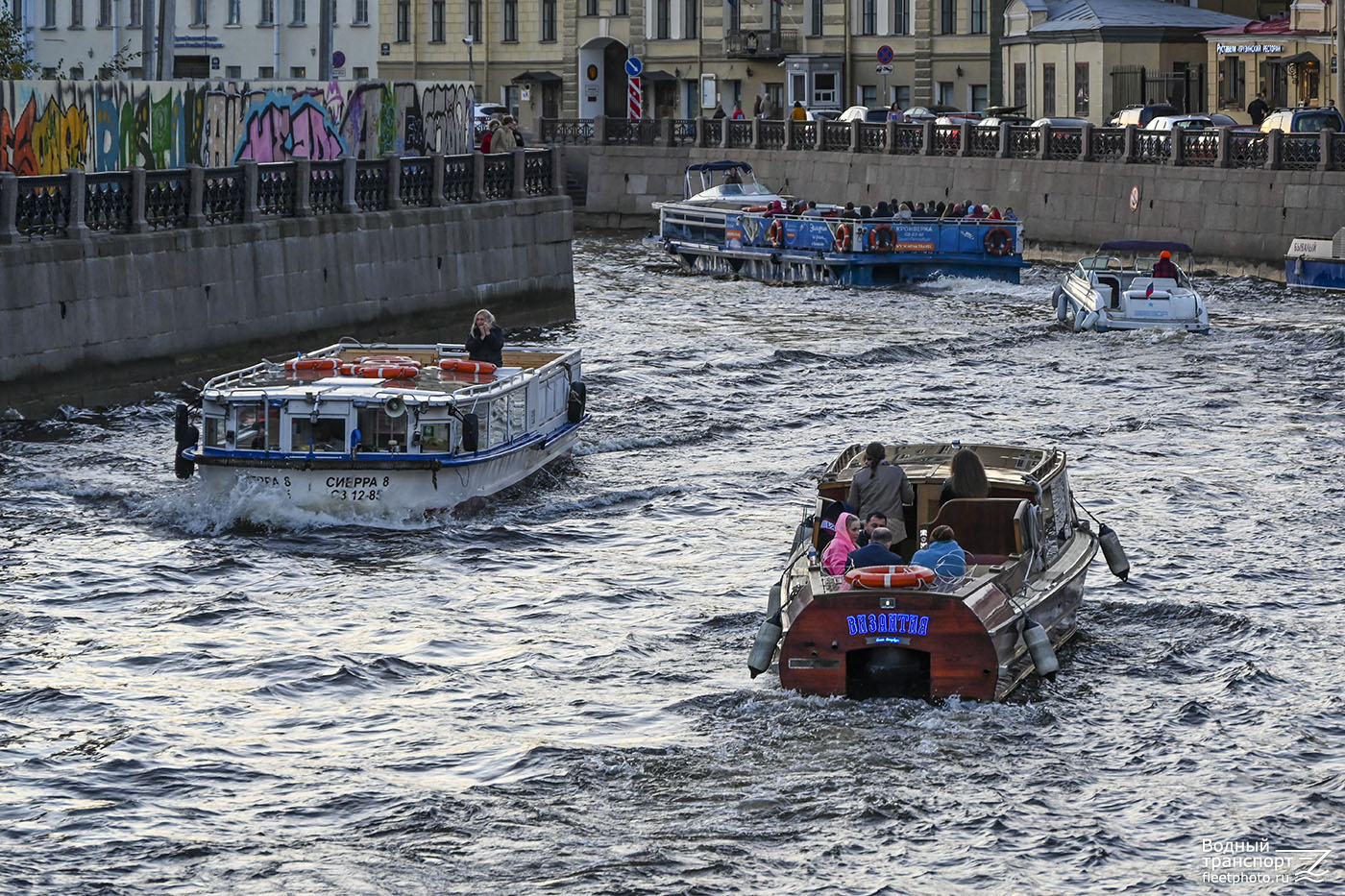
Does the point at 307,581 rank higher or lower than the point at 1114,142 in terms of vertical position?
lower

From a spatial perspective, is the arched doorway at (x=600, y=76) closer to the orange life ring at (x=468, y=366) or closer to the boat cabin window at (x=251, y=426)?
the orange life ring at (x=468, y=366)

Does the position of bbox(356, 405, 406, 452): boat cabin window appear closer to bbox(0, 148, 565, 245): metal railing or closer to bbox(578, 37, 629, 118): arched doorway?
bbox(0, 148, 565, 245): metal railing

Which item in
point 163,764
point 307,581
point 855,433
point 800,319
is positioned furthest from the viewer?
point 800,319

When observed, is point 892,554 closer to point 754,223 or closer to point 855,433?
point 855,433

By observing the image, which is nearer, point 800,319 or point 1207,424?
point 1207,424

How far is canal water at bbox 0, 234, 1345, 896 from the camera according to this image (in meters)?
13.9

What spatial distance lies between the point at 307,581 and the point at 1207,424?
13121mm

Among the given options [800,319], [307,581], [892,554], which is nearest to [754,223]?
[800,319]

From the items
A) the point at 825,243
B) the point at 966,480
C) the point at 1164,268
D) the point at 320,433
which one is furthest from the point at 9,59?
the point at 966,480

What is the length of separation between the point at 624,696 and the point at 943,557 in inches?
103

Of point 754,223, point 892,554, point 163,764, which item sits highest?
point 754,223

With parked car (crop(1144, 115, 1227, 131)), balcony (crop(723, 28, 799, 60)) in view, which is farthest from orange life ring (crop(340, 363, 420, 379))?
balcony (crop(723, 28, 799, 60))

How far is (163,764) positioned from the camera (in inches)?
609

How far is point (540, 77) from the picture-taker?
84938mm
